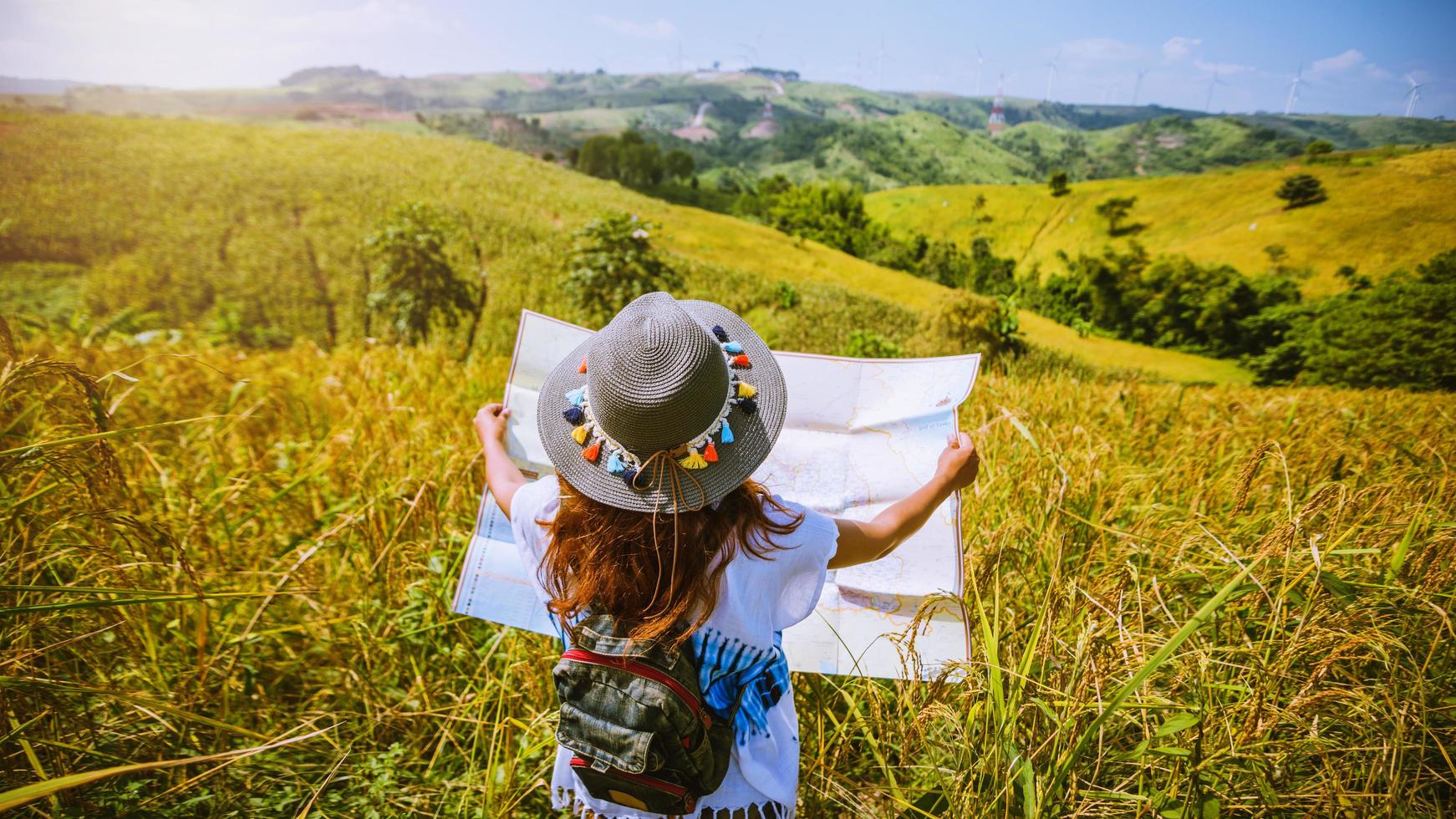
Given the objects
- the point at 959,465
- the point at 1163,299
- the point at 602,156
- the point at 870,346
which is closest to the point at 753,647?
the point at 959,465

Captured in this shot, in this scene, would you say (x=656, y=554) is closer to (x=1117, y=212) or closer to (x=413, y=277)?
(x=413, y=277)

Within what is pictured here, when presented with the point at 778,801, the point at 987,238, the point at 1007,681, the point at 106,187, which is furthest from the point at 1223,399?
the point at 106,187

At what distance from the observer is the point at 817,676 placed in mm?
1945

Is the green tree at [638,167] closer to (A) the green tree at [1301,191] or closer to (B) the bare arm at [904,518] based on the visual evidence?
(A) the green tree at [1301,191]

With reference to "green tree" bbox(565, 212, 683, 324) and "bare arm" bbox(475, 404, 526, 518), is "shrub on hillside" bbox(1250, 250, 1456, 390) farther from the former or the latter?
"bare arm" bbox(475, 404, 526, 518)

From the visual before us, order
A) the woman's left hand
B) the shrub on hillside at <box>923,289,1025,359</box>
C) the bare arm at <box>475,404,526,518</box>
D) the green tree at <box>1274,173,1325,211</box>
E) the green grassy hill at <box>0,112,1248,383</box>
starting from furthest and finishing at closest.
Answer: the green grassy hill at <box>0,112,1248,383</box> → the shrub on hillside at <box>923,289,1025,359</box> → the green tree at <box>1274,173,1325,211</box> → the woman's left hand → the bare arm at <box>475,404,526,518</box>

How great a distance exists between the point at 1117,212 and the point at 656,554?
18.6 feet

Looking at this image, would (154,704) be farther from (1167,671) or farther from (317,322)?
(317,322)

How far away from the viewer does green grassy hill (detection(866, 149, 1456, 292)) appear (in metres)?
3.72

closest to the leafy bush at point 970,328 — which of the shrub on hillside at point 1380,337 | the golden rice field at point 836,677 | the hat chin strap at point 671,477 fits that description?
the shrub on hillside at point 1380,337

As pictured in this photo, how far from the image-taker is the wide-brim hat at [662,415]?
0.96m

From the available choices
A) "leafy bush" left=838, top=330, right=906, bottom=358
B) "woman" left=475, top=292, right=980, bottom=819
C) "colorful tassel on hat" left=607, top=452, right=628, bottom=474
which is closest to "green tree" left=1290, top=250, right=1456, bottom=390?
"leafy bush" left=838, top=330, right=906, bottom=358

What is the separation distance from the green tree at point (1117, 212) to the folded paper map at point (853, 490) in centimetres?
443

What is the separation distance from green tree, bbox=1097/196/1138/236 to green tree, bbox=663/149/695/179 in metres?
4.33
